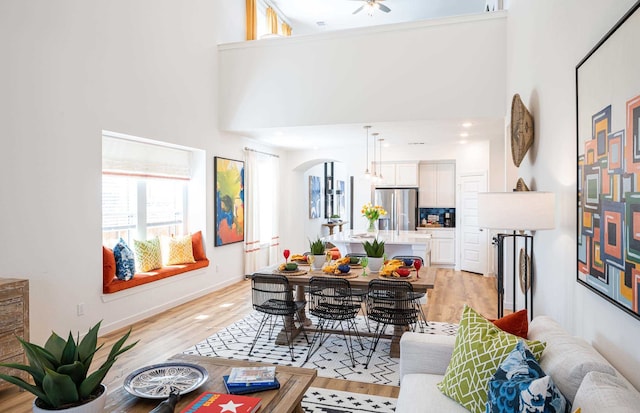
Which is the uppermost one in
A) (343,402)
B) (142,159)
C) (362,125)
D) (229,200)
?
(362,125)

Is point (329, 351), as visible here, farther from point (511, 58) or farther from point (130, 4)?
point (130, 4)

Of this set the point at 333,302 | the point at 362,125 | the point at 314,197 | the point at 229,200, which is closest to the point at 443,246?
the point at 314,197

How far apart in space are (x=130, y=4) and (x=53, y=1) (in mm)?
1074

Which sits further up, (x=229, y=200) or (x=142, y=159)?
(x=142, y=159)

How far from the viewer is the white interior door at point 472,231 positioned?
818 cm

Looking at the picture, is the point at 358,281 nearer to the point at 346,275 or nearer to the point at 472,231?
the point at 346,275

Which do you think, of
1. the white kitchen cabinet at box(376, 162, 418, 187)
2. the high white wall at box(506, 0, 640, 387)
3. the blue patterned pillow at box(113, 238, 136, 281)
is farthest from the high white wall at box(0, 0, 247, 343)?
the white kitchen cabinet at box(376, 162, 418, 187)

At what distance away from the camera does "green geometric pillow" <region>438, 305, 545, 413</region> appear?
1.93 meters

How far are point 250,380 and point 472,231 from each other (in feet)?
23.3

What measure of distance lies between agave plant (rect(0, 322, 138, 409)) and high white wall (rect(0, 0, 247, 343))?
262cm

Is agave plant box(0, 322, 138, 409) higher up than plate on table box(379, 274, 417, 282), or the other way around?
agave plant box(0, 322, 138, 409)

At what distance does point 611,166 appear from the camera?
5.97 feet

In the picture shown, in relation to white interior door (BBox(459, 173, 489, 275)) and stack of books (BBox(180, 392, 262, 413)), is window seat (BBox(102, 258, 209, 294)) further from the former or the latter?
white interior door (BBox(459, 173, 489, 275))

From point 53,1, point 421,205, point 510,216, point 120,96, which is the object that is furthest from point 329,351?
point 421,205
